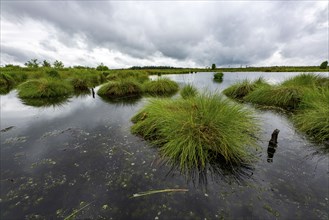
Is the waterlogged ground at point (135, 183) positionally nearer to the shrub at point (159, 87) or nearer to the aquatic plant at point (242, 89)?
the aquatic plant at point (242, 89)

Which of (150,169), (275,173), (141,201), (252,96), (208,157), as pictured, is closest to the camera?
(141,201)

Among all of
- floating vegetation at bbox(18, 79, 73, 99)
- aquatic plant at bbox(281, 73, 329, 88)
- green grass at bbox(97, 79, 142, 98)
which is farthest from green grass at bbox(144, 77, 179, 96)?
aquatic plant at bbox(281, 73, 329, 88)

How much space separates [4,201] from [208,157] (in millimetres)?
4033

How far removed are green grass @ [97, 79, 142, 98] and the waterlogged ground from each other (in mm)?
9604

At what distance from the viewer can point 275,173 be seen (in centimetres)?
349

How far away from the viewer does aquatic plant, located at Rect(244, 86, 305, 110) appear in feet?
31.9

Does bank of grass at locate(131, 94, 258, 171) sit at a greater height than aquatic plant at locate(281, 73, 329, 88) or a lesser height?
lesser

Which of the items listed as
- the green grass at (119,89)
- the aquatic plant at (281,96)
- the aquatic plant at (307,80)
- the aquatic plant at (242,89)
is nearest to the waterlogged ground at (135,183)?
the aquatic plant at (281,96)

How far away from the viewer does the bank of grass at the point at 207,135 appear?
12.8ft

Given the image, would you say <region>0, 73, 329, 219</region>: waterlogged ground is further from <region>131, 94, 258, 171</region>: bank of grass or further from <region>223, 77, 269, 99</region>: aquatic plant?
<region>223, 77, 269, 99</region>: aquatic plant

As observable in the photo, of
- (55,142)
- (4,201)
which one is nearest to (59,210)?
(4,201)

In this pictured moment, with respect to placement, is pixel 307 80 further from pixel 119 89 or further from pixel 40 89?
pixel 40 89

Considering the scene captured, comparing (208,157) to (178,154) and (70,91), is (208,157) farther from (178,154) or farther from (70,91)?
(70,91)

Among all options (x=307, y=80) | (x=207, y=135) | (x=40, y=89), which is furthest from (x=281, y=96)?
(x=40, y=89)
